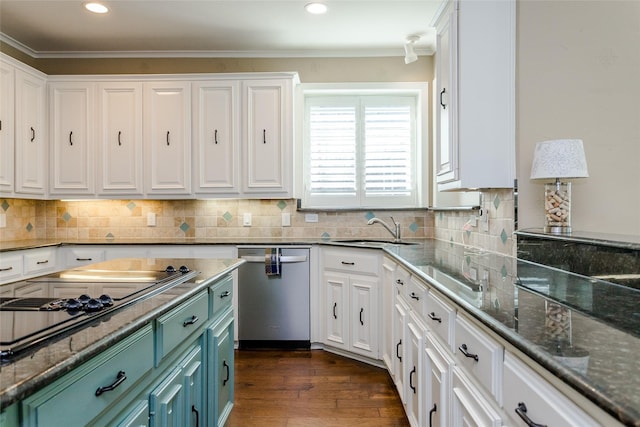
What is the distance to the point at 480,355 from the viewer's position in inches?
45.1

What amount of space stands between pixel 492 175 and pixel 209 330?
1.64 metres

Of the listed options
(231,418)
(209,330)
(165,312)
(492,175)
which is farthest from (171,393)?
(492,175)

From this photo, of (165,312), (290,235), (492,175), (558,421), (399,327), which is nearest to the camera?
(558,421)

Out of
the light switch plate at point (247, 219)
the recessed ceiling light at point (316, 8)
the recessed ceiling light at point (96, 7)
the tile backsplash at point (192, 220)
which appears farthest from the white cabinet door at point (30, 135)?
the recessed ceiling light at point (316, 8)

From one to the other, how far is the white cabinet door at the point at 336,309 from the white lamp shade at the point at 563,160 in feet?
5.71

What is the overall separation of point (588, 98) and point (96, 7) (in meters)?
3.26

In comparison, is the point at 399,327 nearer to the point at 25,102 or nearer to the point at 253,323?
the point at 253,323

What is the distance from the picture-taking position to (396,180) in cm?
392

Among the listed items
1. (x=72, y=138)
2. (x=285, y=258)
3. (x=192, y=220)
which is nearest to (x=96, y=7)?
(x=72, y=138)

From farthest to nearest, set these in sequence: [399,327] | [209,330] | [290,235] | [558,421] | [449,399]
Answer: [290,235]
[399,327]
[209,330]
[449,399]
[558,421]

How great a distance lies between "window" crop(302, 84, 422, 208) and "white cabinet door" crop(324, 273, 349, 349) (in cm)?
90

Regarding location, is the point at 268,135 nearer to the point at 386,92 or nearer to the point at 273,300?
the point at 386,92

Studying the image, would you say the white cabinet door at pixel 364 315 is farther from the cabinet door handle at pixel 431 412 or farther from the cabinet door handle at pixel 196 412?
the cabinet door handle at pixel 196 412

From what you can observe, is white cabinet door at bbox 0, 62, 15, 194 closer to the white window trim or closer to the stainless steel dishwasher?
the stainless steel dishwasher
